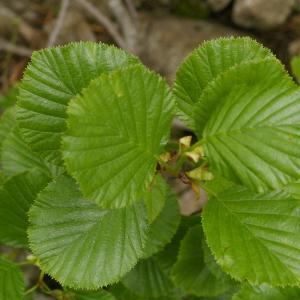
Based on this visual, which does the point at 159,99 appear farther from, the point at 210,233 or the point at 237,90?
the point at 210,233

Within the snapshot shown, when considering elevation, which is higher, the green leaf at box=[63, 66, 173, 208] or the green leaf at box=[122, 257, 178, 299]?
the green leaf at box=[63, 66, 173, 208]

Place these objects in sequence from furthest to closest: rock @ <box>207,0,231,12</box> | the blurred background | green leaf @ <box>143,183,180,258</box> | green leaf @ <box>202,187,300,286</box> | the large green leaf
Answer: rock @ <box>207,0,231,12</box> < the blurred background < the large green leaf < green leaf @ <box>143,183,180,258</box> < green leaf @ <box>202,187,300,286</box>

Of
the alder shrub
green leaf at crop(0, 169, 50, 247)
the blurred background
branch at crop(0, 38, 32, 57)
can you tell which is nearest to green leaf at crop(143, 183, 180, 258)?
the alder shrub

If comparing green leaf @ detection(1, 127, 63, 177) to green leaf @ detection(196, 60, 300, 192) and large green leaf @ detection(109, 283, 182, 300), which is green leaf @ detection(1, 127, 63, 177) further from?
green leaf @ detection(196, 60, 300, 192)

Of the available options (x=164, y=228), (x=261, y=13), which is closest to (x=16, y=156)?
(x=164, y=228)

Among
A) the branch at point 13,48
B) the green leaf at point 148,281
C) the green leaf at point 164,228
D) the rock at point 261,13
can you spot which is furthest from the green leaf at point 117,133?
the branch at point 13,48

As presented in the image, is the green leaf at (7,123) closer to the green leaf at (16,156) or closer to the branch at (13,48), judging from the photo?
the green leaf at (16,156)
